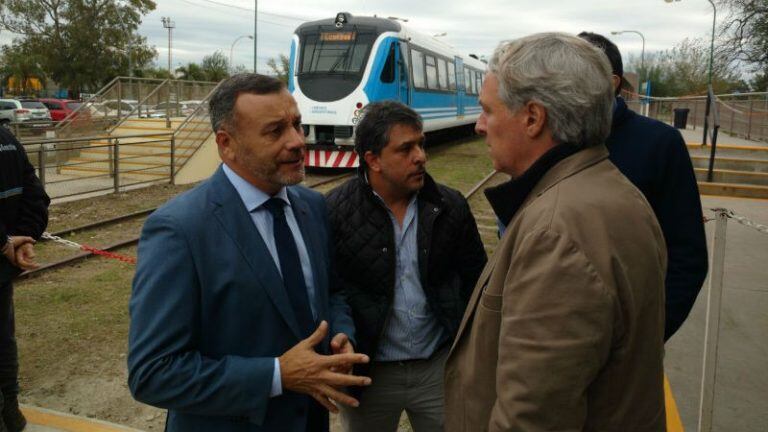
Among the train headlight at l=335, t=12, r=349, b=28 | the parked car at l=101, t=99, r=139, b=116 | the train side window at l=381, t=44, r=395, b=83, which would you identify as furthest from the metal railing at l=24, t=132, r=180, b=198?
the train side window at l=381, t=44, r=395, b=83

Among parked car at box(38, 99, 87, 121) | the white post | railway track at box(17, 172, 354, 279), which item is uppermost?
parked car at box(38, 99, 87, 121)

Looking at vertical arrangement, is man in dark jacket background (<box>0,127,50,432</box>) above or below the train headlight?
below

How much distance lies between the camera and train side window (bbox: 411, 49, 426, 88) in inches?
641

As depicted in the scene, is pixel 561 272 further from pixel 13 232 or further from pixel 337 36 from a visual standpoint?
pixel 337 36

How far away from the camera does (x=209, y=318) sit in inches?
73.8

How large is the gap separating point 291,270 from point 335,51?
1342 centimetres

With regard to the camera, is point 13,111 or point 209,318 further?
point 13,111

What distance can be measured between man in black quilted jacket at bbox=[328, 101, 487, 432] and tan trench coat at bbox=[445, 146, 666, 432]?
0.93m

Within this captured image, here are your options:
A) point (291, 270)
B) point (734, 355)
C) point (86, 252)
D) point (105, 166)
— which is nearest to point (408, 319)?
point (291, 270)

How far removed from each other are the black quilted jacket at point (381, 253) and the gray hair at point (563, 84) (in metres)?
1.04

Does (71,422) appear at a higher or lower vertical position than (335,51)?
lower

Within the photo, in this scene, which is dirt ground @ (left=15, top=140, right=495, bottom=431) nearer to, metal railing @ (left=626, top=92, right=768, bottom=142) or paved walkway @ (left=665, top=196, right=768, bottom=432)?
paved walkway @ (left=665, top=196, right=768, bottom=432)

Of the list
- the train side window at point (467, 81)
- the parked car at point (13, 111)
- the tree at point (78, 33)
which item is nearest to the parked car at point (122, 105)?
the train side window at point (467, 81)

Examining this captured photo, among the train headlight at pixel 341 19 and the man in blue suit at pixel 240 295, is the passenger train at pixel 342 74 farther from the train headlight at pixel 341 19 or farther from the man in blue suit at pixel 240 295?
the man in blue suit at pixel 240 295
